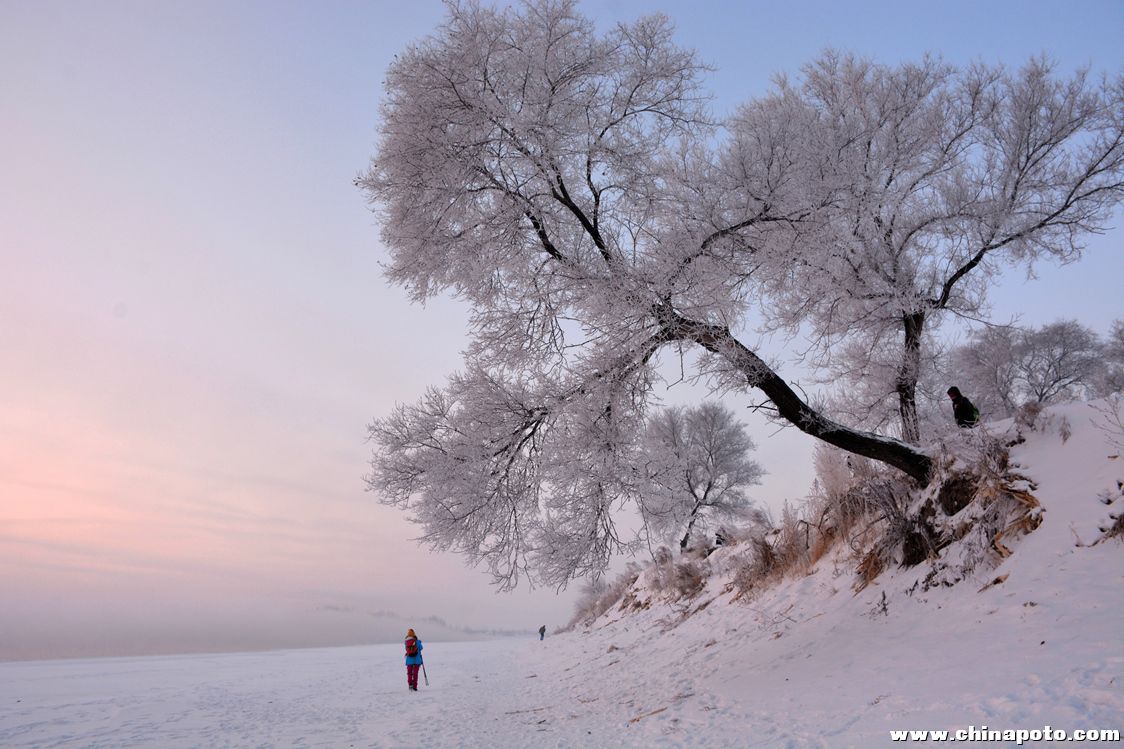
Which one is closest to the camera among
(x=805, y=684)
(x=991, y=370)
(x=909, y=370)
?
(x=805, y=684)

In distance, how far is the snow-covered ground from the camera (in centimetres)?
427

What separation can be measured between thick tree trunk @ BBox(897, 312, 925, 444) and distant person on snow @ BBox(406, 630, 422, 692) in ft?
35.2

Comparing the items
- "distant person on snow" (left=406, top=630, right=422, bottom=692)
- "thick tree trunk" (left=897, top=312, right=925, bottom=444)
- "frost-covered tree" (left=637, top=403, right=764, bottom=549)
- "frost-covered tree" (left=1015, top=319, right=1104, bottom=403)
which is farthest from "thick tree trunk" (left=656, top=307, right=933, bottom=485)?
"frost-covered tree" (left=1015, top=319, right=1104, bottom=403)

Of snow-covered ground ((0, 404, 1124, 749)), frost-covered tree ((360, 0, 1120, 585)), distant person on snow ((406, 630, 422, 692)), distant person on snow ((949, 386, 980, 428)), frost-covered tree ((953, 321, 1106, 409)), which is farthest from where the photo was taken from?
frost-covered tree ((953, 321, 1106, 409))

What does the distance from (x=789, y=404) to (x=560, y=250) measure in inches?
153

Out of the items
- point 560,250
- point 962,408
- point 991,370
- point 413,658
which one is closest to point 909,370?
point 962,408

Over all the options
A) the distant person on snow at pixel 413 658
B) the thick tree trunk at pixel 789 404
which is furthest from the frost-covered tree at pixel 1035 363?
the distant person on snow at pixel 413 658

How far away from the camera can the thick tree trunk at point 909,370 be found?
38.8 feet

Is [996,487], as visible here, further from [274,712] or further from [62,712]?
[62,712]

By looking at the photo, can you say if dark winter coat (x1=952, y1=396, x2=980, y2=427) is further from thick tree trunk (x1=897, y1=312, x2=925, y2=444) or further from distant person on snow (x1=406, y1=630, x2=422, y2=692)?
distant person on snow (x1=406, y1=630, x2=422, y2=692)

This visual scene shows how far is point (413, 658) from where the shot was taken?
1238 cm

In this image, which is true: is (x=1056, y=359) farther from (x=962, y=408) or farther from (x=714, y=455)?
(x=962, y=408)

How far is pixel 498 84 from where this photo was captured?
7074mm

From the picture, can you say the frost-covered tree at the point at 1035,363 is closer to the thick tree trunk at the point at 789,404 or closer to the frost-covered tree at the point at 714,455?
the frost-covered tree at the point at 714,455
